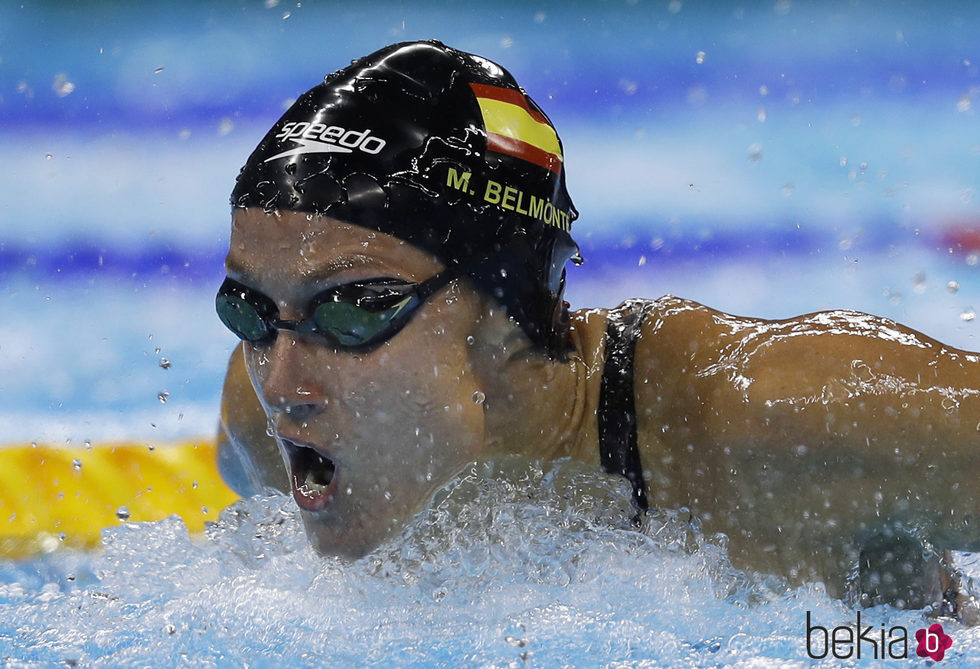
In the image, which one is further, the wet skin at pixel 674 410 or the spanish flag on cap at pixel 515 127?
the spanish flag on cap at pixel 515 127

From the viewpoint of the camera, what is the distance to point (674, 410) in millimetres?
1873

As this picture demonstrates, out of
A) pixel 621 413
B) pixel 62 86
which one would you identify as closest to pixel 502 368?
pixel 621 413

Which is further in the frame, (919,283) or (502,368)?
(919,283)

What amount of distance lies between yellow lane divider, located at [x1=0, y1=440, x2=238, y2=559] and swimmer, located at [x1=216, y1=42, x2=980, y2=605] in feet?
6.36

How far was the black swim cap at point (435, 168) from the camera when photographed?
1.87 meters

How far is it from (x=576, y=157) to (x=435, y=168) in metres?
4.03

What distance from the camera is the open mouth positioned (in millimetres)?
1916

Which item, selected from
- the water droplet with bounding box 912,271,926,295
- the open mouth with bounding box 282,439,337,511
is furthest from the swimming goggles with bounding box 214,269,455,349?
the water droplet with bounding box 912,271,926,295

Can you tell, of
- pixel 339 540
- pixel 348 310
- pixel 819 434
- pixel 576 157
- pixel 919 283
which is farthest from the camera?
pixel 576 157

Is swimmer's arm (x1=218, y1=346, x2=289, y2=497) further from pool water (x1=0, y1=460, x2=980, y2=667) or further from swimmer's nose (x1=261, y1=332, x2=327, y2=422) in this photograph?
swimmer's nose (x1=261, y1=332, x2=327, y2=422)

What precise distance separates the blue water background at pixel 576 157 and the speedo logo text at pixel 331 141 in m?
2.91

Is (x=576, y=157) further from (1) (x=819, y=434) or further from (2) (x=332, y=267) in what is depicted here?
(1) (x=819, y=434)

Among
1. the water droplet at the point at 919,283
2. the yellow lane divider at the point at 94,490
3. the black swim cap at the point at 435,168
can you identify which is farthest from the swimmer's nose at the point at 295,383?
the water droplet at the point at 919,283

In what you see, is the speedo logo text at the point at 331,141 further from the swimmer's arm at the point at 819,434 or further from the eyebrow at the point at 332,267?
the swimmer's arm at the point at 819,434
